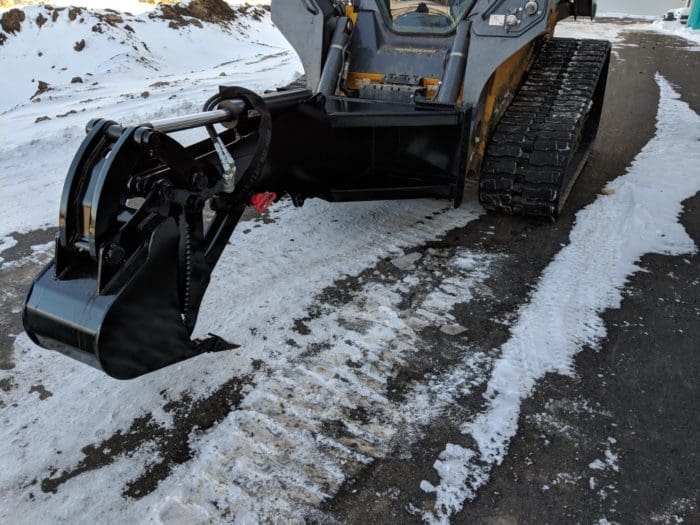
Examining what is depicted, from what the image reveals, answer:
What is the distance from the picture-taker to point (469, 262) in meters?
3.69

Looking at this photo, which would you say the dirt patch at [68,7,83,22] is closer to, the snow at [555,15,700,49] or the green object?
the snow at [555,15,700,49]

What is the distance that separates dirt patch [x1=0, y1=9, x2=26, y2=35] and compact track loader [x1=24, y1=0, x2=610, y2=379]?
50.5 feet

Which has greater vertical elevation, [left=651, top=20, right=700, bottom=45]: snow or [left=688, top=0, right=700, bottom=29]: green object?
[left=688, top=0, right=700, bottom=29]: green object

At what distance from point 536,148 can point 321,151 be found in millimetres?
1677

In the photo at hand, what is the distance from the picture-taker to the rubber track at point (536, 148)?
3975 millimetres

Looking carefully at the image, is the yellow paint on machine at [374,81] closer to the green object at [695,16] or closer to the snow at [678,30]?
the snow at [678,30]

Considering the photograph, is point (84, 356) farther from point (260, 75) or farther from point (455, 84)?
point (260, 75)

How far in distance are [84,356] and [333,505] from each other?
3.38ft

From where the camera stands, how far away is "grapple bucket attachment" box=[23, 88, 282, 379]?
1975 millimetres

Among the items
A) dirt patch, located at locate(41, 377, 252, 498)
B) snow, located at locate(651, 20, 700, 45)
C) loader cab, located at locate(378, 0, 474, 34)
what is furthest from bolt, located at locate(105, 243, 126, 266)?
snow, located at locate(651, 20, 700, 45)

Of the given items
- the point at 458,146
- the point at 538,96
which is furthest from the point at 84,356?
the point at 538,96

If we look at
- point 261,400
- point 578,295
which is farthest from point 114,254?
point 578,295

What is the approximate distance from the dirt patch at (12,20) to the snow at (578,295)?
17388 mm

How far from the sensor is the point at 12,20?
16.4 metres
